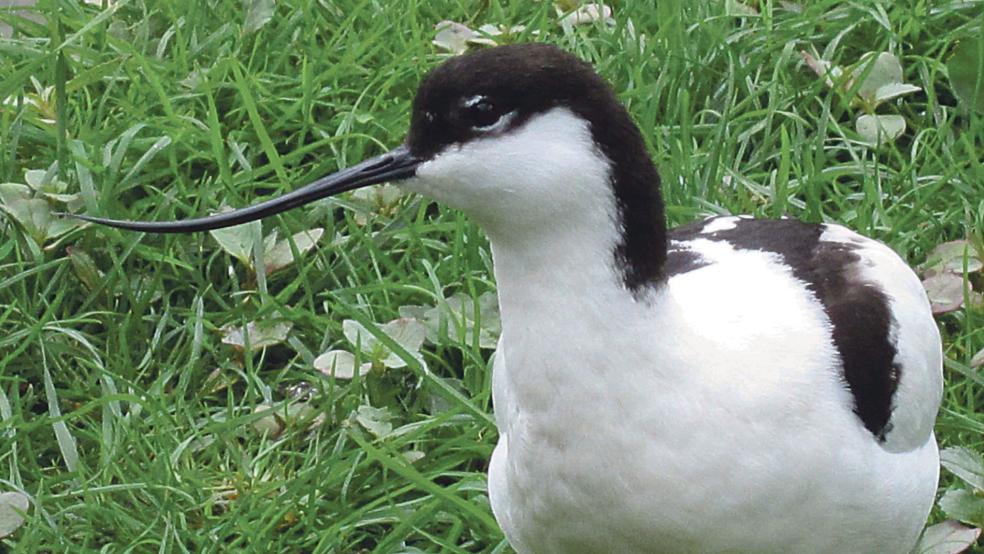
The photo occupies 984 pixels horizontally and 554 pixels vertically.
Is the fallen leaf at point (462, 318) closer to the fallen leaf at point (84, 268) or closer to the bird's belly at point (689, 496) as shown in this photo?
the fallen leaf at point (84, 268)

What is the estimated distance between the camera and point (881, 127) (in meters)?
3.77

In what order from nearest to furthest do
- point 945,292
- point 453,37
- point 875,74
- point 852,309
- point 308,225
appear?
1. point 852,309
2. point 945,292
3. point 308,225
4. point 875,74
5. point 453,37

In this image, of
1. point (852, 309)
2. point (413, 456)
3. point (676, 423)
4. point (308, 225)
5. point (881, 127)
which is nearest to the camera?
point (676, 423)

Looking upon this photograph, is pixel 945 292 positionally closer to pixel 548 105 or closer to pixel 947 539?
pixel 947 539

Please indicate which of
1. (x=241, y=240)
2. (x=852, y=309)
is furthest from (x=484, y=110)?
(x=241, y=240)

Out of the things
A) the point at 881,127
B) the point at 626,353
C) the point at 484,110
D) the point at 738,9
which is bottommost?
the point at 881,127

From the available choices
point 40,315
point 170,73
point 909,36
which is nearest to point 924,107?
point 909,36

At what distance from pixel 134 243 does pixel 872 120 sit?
5.30 feet

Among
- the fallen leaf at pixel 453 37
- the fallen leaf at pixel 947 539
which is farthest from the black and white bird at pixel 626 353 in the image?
the fallen leaf at pixel 453 37

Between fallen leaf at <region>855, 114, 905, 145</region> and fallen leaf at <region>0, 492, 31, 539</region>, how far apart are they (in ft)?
6.37

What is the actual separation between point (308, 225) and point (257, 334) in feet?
1.16

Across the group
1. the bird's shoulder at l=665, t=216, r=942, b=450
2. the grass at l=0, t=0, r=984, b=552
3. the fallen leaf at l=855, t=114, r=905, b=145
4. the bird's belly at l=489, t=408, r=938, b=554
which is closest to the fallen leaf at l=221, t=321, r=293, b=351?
the grass at l=0, t=0, r=984, b=552

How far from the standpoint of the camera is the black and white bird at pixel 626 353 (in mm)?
2135

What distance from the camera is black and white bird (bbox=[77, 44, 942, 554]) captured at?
2135 millimetres
